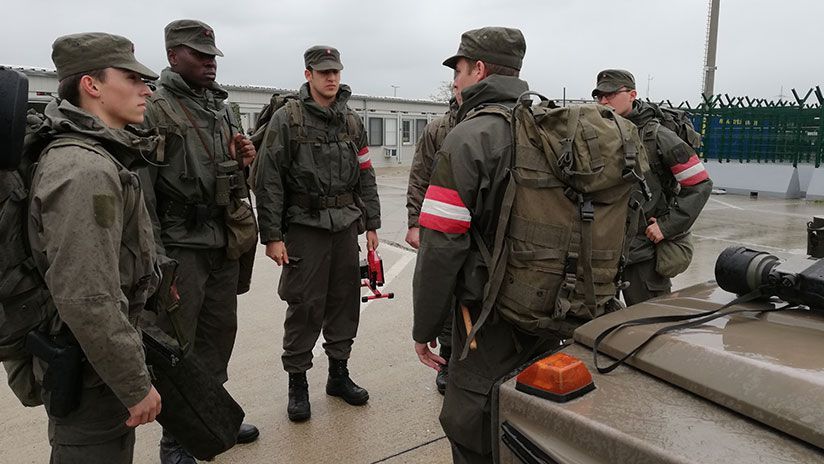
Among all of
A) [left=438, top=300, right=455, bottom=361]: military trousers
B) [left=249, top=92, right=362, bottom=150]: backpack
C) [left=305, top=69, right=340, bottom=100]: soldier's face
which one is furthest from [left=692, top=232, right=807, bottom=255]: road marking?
[left=305, top=69, right=340, bottom=100]: soldier's face

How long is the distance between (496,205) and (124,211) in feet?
4.16

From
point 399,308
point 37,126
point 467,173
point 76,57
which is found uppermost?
point 76,57

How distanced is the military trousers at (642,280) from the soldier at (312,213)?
1.73 m

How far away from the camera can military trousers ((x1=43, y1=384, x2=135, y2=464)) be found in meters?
1.94

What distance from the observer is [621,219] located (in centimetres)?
220

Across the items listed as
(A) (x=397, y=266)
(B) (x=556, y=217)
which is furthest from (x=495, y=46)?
(A) (x=397, y=266)

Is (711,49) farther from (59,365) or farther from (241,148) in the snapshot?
(59,365)

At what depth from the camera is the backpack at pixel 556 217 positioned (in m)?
2.06

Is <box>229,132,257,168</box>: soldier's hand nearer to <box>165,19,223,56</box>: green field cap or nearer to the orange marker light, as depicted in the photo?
<box>165,19,223,56</box>: green field cap

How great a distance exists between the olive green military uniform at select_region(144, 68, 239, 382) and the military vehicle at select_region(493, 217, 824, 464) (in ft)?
6.37

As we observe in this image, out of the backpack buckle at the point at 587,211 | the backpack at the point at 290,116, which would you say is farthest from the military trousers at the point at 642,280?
the backpack at the point at 290,116

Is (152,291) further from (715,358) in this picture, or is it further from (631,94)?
(631,94)

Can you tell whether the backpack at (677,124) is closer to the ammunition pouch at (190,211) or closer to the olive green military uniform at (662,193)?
the olive green military uniform at (662,193)

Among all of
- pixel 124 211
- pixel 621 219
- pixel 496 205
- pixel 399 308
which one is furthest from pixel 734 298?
pixel 399 308
